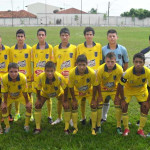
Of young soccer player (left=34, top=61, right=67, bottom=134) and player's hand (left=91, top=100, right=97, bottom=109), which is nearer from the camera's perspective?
young soccer player (left=34, top=61, right=67, bottom=134)

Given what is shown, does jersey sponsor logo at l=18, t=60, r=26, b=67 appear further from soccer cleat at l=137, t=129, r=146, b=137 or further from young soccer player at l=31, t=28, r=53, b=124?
soccer cleat at l=137, t=129, r=146, b=137

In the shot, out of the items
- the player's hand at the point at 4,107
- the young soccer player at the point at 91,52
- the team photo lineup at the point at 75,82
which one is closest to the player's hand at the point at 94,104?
the team photo lineup at the point at 75,82

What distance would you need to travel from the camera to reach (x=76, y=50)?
468 cm

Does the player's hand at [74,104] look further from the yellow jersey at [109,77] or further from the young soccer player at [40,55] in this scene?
the young soccer player at [40,55]

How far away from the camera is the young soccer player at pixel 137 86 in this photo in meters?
3.91

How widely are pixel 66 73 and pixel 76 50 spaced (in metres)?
0.56

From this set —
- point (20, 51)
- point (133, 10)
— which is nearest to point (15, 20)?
point (133, 10)

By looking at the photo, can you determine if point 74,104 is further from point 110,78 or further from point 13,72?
point 13,72

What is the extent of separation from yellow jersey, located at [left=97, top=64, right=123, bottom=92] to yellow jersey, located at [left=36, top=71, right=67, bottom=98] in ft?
2.36

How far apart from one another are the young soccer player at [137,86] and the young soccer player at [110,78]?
0.14 m

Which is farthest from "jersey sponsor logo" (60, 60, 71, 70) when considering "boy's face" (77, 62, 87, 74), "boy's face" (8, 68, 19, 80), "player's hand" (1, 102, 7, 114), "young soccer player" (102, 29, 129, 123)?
"player's hand" (1, 102, 7, 114)

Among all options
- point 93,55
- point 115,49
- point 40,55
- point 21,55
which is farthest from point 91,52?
point 21,55

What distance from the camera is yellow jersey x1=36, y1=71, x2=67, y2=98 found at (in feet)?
13.3

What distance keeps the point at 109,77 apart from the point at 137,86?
1.88 ft
